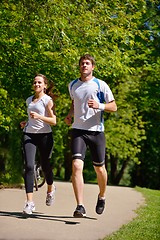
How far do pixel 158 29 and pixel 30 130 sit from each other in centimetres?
1992

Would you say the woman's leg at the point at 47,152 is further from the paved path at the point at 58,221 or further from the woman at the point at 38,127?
the paved path at the point at 58,221

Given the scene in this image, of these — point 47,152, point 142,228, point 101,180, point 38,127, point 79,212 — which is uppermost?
point 38,127

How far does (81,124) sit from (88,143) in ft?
1.00

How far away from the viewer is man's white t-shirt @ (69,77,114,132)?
7.03m

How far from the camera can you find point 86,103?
7.02m

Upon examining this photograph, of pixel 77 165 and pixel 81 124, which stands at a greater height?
pixel 81 124

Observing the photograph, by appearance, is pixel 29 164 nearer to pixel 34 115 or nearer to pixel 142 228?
pixel 34 115

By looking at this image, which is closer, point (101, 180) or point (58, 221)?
point (58, 221)

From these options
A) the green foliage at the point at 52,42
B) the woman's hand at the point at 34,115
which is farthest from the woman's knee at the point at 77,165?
the green foliage at the point at 52,42

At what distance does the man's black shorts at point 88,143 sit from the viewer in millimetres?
7008

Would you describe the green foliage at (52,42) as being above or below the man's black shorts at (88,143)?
above

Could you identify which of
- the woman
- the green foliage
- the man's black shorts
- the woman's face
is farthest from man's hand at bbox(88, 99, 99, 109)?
the green foliage

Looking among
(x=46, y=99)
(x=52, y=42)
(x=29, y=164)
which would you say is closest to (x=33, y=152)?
(x=29, y=164)

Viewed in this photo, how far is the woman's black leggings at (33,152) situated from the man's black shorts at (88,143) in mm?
693
